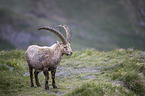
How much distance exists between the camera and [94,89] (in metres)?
8.33

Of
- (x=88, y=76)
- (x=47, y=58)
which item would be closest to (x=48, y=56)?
(x=47, y=58)

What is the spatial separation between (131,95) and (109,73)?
274cm

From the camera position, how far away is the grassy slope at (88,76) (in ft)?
28.1

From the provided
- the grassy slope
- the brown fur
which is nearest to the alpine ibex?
the brown fur

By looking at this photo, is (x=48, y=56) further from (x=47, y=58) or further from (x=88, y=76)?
(x=88, y=76)

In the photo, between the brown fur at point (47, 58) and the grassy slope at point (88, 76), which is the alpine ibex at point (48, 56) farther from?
the grassy slope at point (88, 76)

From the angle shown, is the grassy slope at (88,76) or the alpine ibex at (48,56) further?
the alpine ibex at (48,56)

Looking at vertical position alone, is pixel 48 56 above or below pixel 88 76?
above

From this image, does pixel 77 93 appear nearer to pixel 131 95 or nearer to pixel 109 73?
pixel 131 95

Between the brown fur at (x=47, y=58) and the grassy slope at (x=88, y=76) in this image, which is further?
the brown fur at (x=47, y=58)

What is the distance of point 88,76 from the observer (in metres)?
11.4

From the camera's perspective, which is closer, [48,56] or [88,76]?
[48,56]

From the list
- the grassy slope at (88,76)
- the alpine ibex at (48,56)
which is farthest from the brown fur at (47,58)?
the grassy slope at (88,76)

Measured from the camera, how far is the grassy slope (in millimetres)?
8578
